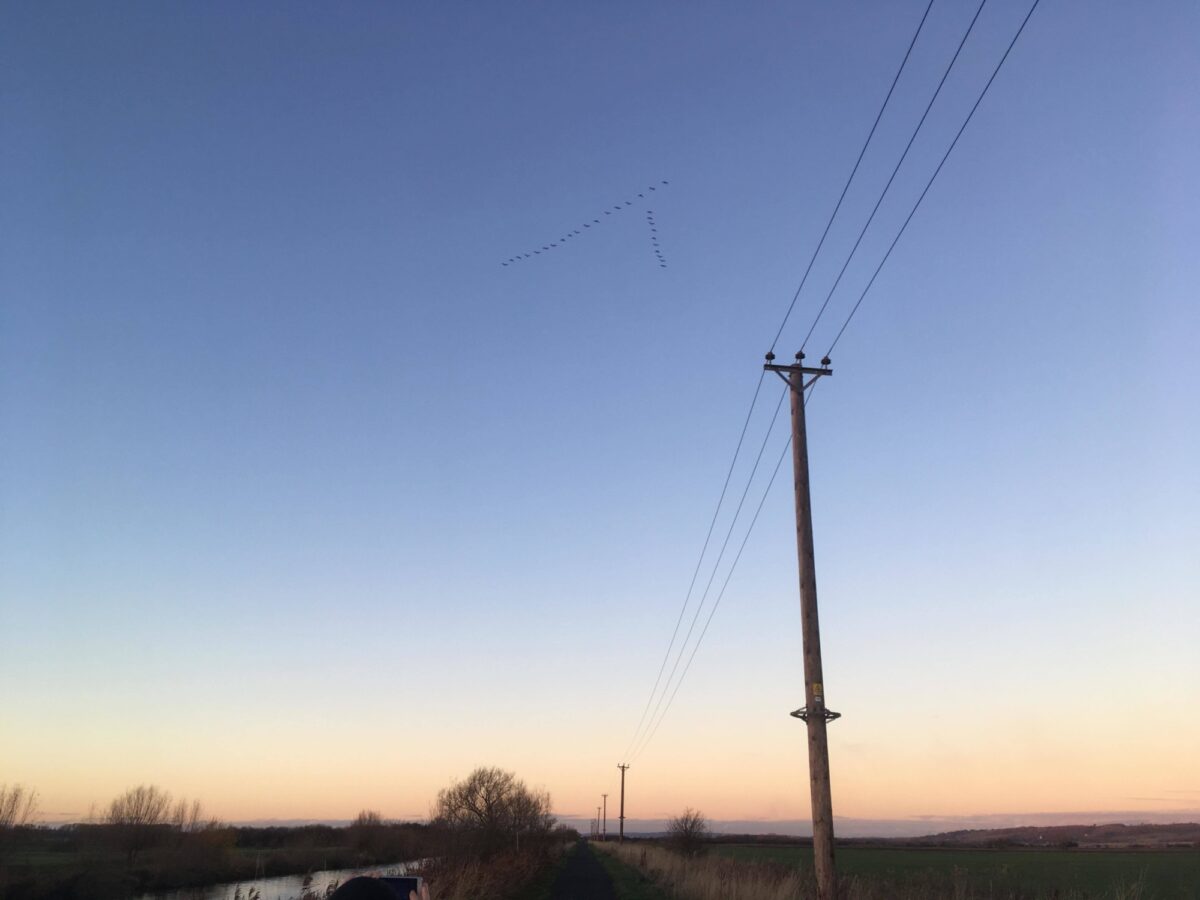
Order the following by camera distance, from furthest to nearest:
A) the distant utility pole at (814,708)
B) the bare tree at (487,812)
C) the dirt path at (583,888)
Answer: the bare tree at (487,812) → the dirt path at (583,888) → the distant utility pole at (814,708)

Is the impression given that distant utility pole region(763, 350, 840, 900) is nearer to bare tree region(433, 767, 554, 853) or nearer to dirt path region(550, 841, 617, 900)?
dirt path region(550, 841, 617, 900)

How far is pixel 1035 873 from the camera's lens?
50500mm

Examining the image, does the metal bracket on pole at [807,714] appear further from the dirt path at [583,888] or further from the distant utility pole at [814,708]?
the dirt path at [583,888]

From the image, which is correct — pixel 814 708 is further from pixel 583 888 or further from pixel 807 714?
pixel 583 888

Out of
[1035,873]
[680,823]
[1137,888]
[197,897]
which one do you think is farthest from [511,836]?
[1137,888]

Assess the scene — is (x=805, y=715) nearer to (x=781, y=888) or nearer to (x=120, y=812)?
(x=781, y=888)

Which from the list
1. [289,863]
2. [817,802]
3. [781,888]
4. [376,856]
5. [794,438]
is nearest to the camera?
[817,802]

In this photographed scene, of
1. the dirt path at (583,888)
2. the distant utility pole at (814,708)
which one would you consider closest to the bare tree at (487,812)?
the dirt path at (583,888)

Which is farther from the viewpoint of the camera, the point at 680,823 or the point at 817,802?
the point at 680,823

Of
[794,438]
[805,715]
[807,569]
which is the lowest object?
[805,715]

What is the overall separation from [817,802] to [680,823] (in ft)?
146

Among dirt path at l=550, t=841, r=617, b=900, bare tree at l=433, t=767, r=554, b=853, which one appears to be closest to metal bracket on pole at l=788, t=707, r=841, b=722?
dirt path at l=550, t=841, r=617, b=900

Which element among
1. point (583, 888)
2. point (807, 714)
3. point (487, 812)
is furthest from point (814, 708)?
point (487, 812)

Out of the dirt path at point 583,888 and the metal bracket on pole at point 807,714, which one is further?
the dirt path at point 583,888
